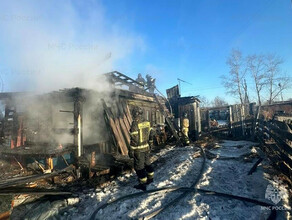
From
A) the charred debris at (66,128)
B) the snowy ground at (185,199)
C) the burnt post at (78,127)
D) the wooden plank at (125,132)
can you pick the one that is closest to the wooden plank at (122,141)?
the charred debris at (66,128)

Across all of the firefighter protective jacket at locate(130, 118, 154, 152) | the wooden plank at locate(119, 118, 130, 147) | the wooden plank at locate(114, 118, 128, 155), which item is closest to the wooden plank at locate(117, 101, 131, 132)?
the wooden plank at locate(119, 118, 130, 147)

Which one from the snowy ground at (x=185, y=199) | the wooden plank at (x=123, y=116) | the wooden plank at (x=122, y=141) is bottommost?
the snowy ground at (x=185, y=199)

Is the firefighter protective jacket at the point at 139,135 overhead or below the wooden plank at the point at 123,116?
below

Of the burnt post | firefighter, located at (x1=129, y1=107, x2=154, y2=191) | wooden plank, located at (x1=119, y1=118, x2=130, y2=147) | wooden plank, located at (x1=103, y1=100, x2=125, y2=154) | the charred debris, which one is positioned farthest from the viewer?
wooden plank, located at (x1=119, y1=118, x2=130, y2=147)

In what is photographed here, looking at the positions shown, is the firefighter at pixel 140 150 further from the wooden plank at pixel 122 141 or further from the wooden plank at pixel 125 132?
the wooden plank at pixel 125 132

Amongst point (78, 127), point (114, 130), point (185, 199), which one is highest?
point (78, 127)

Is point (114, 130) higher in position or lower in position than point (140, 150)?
higher

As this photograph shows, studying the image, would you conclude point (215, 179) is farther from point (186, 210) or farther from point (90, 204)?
point (90, 204)

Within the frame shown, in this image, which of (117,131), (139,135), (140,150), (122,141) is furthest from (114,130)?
(140,150)

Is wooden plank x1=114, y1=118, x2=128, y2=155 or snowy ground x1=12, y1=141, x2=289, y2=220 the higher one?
wooden plank x1=114, y1=118, x2=128, y2=155

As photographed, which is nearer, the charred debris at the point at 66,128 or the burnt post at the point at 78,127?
the burnt post at the point at 78,127

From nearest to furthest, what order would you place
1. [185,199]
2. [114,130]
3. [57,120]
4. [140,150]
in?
[185,199] < [140,150] < [114,130] < [57,120]

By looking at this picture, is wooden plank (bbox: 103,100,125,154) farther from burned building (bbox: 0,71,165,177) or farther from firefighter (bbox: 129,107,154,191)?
firefighter (bbox: 129,107,154,191)

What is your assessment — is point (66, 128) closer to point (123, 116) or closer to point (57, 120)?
point (57, 120)
